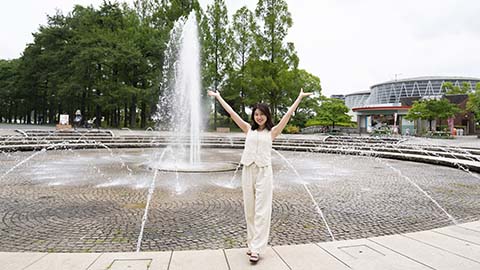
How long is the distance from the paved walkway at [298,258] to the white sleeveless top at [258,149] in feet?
3.83

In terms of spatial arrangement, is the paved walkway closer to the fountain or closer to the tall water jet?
the fountain

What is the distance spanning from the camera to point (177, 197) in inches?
302

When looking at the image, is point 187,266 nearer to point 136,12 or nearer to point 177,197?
point 177,197

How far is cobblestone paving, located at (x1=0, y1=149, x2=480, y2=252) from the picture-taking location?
196 inches

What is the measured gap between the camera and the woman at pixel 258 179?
392 centimetres

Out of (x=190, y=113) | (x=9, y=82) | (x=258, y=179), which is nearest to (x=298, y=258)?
(x=258, y=179)

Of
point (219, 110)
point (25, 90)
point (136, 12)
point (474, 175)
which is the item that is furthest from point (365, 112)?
point (25, 90)

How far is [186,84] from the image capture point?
18.4 m

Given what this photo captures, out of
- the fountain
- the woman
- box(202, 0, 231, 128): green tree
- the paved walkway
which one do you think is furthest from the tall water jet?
the woman

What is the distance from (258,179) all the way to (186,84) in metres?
15.2

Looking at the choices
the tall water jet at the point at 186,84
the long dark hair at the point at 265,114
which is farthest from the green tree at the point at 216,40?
the long dark hair at the point at 265,114

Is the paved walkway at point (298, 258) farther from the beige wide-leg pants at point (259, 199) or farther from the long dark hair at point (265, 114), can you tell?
the long dark hair at point (265, 114)

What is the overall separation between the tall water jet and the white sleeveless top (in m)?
10.5

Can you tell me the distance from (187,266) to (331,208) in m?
4.00
